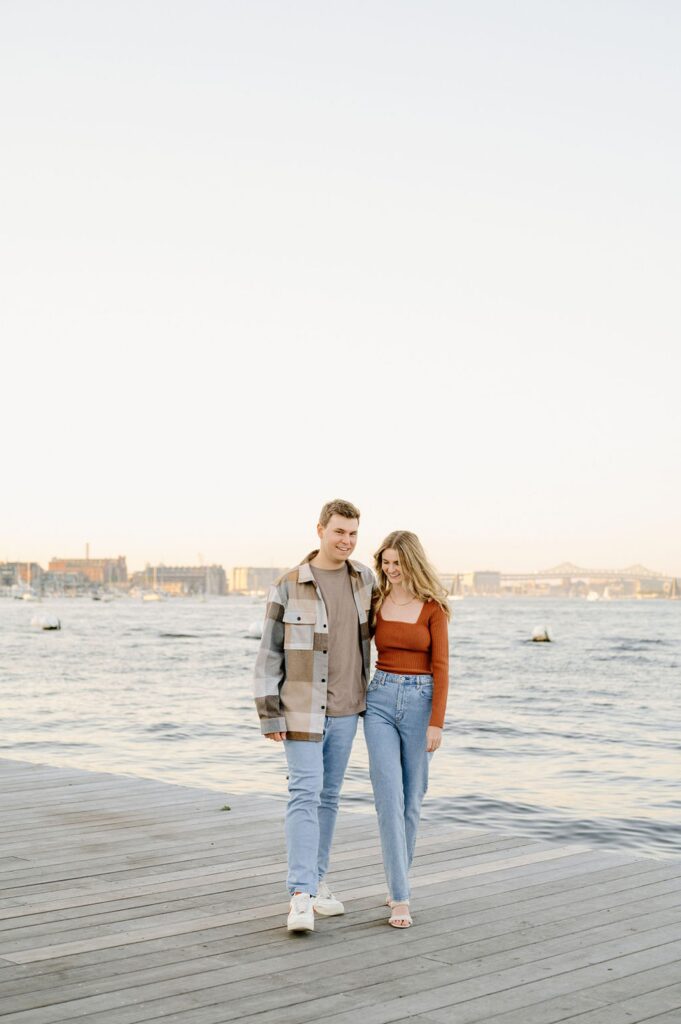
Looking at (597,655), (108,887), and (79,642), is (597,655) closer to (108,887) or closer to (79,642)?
(79,642)

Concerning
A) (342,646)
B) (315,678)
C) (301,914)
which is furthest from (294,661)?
(301,914)

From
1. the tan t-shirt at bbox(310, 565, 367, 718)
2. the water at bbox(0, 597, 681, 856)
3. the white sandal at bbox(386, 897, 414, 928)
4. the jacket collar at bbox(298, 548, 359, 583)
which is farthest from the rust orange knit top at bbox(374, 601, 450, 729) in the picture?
the water at bbox(0, 597, 681, 856)

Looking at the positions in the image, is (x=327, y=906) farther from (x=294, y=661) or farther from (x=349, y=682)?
(x=294, y=661)

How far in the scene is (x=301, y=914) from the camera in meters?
4.26

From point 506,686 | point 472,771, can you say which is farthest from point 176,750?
point 506,686

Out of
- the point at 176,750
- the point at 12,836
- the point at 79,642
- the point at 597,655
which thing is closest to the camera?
the point at 12,836

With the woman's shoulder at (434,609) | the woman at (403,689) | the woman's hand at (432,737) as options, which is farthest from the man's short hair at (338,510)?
the woman's hand at (432,737)

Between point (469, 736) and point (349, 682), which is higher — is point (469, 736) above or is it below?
below

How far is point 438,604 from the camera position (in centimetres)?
447

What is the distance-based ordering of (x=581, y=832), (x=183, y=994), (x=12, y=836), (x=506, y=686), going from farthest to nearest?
(x=506, y=686)
(x=581, y=832)
(x=12, y=836)
(x=183, y=994)

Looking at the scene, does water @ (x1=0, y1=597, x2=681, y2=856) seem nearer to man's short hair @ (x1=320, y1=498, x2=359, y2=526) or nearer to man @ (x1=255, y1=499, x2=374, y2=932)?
man @ (x1=255, y1=499, x2=374, y2=932)

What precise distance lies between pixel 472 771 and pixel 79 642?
42.1m

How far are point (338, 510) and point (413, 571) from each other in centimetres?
38

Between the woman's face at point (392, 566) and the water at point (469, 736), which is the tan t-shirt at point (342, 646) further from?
the water at point (469, 736)
